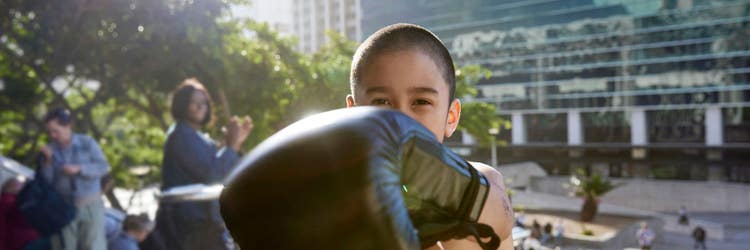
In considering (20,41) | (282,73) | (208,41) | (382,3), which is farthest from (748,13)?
(20,41)

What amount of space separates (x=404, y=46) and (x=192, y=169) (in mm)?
2828

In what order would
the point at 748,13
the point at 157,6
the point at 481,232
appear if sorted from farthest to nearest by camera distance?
1. the point at 748,13
2. the point at 157,6
3. the point at 481,232

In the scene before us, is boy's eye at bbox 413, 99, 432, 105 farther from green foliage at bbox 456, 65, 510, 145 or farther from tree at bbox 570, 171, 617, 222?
tree at bbox 570, 171, 617, 222

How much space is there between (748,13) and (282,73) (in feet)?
148

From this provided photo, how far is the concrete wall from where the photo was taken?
4197 centimetres

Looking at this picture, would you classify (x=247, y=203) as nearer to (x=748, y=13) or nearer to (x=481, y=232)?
(x=481, y=232)

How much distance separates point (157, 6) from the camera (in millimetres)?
13656

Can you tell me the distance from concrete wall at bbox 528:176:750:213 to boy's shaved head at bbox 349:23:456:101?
134 feet

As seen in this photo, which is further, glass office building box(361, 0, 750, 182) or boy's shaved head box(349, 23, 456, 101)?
Result: glass office building box(361, 0, 750, 182)

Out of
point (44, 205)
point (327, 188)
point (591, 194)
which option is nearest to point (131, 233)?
point (44, 205)

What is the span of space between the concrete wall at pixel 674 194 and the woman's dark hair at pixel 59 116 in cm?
3847

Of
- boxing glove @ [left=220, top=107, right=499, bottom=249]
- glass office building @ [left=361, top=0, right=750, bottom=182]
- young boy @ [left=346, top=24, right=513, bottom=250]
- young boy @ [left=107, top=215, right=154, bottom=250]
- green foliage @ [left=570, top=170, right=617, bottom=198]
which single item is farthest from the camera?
glass office building @ [left=361, top=0, right=750, bottom=182]

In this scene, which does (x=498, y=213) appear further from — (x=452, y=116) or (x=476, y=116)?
(x=476, y=116)

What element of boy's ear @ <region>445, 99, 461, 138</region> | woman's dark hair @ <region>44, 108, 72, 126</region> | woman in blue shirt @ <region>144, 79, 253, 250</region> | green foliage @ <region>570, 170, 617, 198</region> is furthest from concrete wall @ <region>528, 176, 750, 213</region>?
boy's ear @ <region>445, 99, 461, 138</region>
